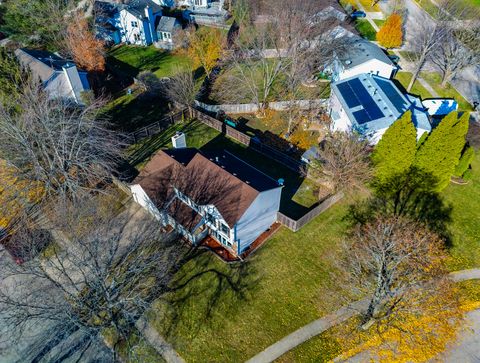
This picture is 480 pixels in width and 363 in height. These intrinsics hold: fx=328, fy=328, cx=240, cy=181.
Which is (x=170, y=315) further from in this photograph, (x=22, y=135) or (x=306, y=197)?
(x=22, y=135)

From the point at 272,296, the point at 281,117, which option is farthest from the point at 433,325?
the point at 281,117

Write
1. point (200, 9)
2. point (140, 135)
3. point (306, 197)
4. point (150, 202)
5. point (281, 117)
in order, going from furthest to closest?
point (200, 9)
point (281, 117)
point (140, 135)
point (306, 197)
point (150, 202)

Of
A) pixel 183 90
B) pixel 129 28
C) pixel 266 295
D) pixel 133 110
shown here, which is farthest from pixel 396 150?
Result: pixel 129 28

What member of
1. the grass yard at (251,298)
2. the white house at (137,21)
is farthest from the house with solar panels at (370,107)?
the white house at (137,21)

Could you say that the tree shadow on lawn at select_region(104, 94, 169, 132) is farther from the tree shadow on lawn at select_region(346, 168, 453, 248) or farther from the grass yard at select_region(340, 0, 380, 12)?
the grass yard at select_region(340, 0, 380, 12)

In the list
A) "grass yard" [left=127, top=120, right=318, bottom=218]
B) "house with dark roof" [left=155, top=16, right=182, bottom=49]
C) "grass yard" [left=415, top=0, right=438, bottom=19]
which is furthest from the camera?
"grass yard" [left=415, top=0, right=438, bottom=19]

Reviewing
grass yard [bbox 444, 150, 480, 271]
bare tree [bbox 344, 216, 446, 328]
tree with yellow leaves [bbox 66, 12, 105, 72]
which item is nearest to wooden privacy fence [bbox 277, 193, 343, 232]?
bare tree [bbox 344, 216, 446, 328]
